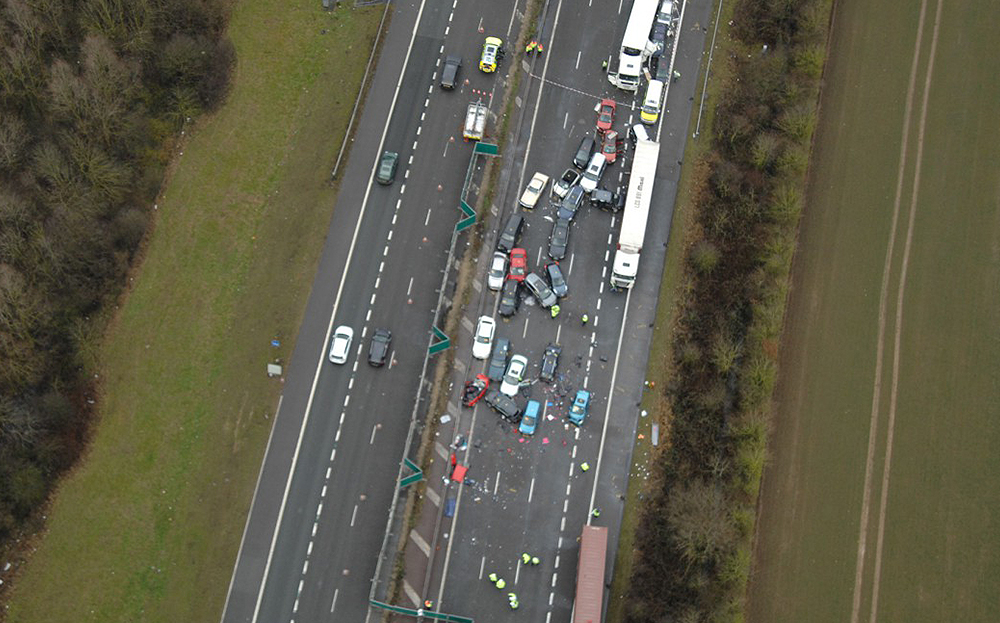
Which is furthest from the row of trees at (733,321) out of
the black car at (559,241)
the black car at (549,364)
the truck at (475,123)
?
the truck at (475,123)

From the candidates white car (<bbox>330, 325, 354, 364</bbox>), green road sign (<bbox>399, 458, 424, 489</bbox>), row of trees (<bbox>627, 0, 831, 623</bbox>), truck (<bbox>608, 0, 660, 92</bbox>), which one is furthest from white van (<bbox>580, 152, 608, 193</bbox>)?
green road sign (<bbox>399, 458, 424, 489</bbox>)

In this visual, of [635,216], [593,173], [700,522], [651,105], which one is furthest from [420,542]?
[651,105]

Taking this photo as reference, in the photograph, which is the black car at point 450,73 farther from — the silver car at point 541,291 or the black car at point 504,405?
the black car at point 504,405

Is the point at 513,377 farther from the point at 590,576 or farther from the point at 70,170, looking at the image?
the point at 70,170

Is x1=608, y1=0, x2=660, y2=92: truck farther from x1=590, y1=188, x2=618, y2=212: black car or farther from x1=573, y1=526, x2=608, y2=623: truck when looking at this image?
x1=573, y1=526, x2=608, y2=623: truck

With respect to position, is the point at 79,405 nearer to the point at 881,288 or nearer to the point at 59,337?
the point at 59,337

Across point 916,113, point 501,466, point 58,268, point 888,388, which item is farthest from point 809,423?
point 58,268
